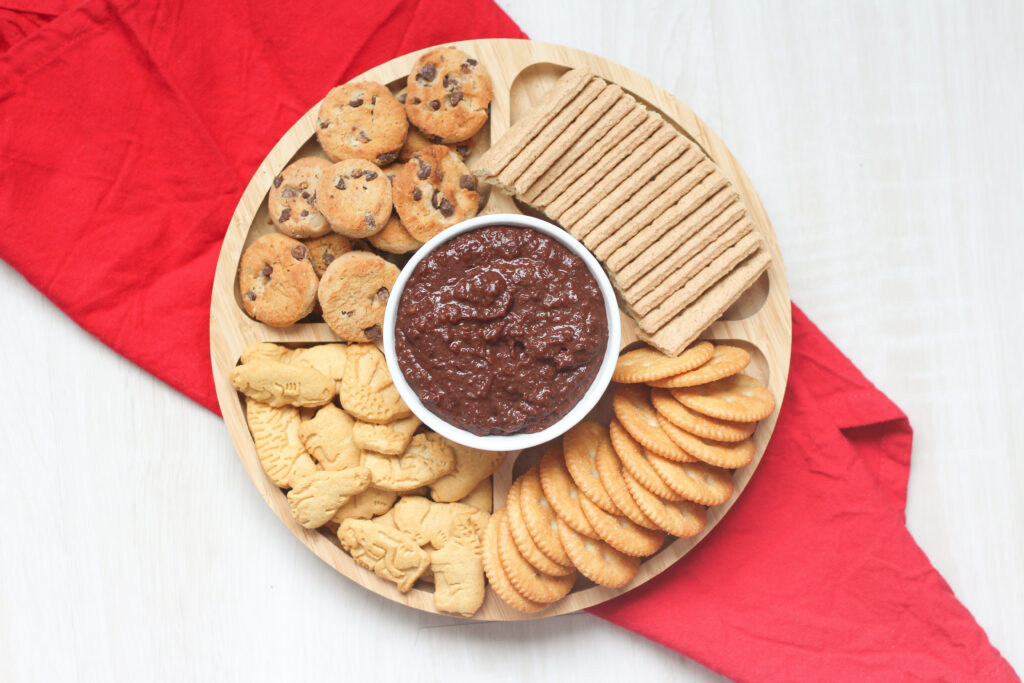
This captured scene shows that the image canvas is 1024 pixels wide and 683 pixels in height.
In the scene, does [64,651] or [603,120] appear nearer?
[603,120]

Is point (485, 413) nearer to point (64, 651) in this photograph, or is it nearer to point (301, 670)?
point (301, 670)

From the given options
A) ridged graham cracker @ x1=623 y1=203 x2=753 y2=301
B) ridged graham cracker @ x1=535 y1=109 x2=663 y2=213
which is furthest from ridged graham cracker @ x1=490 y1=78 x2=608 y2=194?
ridged graham cracker @ x1=623 y1=203 x2=753 y2=301

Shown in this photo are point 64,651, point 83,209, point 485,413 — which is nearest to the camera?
point 485,413

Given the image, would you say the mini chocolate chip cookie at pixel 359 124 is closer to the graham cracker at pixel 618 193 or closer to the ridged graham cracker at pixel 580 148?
the ridged graham cracker at pixel 580 148

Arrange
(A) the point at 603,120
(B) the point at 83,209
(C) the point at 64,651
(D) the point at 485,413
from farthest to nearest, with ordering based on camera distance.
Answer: (C) the point at 64,651
(B) the point at 83,209
(A) the point at 603,120
(D) the point at 485,413

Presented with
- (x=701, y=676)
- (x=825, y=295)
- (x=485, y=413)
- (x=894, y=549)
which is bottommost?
(x=701, y=676)

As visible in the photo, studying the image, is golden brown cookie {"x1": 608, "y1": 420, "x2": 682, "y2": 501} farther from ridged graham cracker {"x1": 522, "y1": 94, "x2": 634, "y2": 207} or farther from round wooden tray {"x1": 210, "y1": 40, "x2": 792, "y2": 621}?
ridged graham cracker {"x1": 522, "y1": 94, "x2": 634, "y2": 207}

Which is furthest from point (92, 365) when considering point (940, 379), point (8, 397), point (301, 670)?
point (940, 379)
